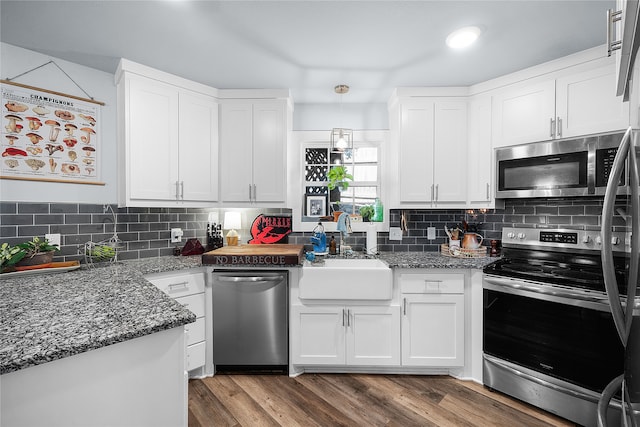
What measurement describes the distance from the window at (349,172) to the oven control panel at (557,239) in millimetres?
1226

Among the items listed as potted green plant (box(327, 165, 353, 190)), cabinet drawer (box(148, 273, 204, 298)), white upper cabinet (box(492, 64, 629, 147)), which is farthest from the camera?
potted green plant (box(327, 165, 353, 190))

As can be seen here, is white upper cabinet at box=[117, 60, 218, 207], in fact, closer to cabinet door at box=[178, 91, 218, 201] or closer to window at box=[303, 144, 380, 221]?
cabinet door at box=[178, 91, 218, 201]

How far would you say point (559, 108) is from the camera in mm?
2049

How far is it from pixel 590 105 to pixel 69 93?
3.74 metres

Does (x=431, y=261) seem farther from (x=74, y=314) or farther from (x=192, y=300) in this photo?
(x=74, y=314)

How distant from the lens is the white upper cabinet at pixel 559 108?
73.6 inches

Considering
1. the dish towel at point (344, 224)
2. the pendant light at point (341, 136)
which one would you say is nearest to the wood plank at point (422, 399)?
the dish towel at point (344, 224)

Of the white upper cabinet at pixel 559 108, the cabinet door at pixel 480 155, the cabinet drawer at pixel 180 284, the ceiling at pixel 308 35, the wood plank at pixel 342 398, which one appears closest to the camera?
the ceiling at pixel 308 35

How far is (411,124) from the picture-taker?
247 cm

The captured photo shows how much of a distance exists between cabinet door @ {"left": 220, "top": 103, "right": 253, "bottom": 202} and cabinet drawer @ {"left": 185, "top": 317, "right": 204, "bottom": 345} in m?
1.05

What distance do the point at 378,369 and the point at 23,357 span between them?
2131 millimetres

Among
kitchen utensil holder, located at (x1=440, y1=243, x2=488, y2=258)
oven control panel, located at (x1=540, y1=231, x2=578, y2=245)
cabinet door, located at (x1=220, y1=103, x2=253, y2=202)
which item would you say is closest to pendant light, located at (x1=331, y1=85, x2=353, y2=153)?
cabinet door, located at (x1=220, y1=103, x2=253, y2=202)

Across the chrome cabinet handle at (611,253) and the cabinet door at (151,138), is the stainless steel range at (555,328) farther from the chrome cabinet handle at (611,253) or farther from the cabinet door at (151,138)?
the cabinet door at (151,138)

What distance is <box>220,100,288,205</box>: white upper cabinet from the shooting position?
2.54 meters
